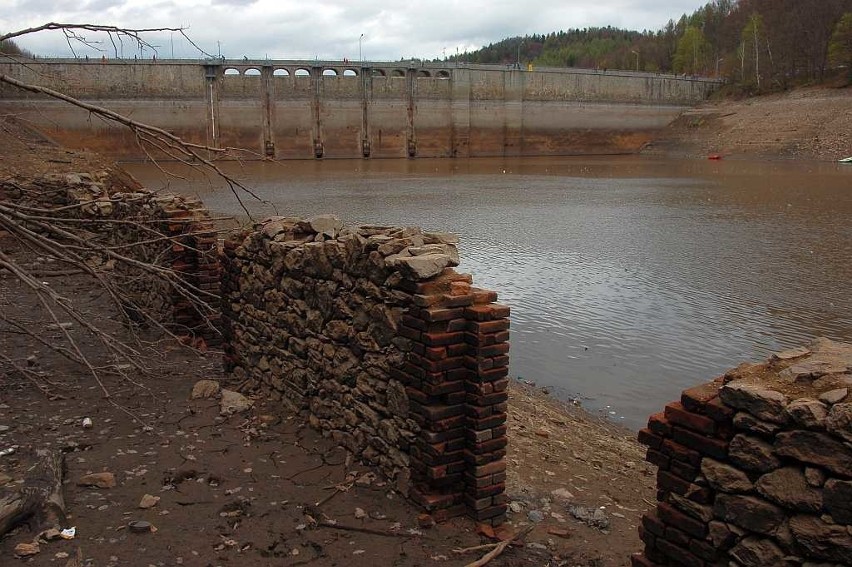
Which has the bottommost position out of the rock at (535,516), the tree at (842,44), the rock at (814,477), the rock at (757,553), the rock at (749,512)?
the rock at (535,516)

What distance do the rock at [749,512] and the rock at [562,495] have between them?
2.30 meters

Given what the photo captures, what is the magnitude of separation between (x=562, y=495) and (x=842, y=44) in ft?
228

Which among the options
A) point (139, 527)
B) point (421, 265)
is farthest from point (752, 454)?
point (139, 527)

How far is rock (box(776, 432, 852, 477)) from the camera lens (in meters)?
2.88

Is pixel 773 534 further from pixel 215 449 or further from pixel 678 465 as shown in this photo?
pixel 215 449

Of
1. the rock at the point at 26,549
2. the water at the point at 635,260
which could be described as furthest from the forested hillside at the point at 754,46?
the rock at the point at 26,549

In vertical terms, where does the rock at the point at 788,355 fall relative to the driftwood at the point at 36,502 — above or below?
above

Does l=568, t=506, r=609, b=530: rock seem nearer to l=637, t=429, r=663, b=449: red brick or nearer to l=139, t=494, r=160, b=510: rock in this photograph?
l=637, t=429, r=663, b=449: red brick

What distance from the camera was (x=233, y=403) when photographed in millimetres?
6938

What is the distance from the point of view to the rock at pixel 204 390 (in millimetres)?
7270

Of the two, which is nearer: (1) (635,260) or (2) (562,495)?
(2) (562,495)

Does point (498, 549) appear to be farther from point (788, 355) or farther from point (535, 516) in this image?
point (788, 355)

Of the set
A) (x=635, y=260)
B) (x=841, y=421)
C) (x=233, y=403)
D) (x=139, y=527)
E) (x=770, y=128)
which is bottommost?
(x=139, y=527)

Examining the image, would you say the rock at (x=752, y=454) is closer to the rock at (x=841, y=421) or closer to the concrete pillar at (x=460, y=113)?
the rock at (x=841, y=421)
